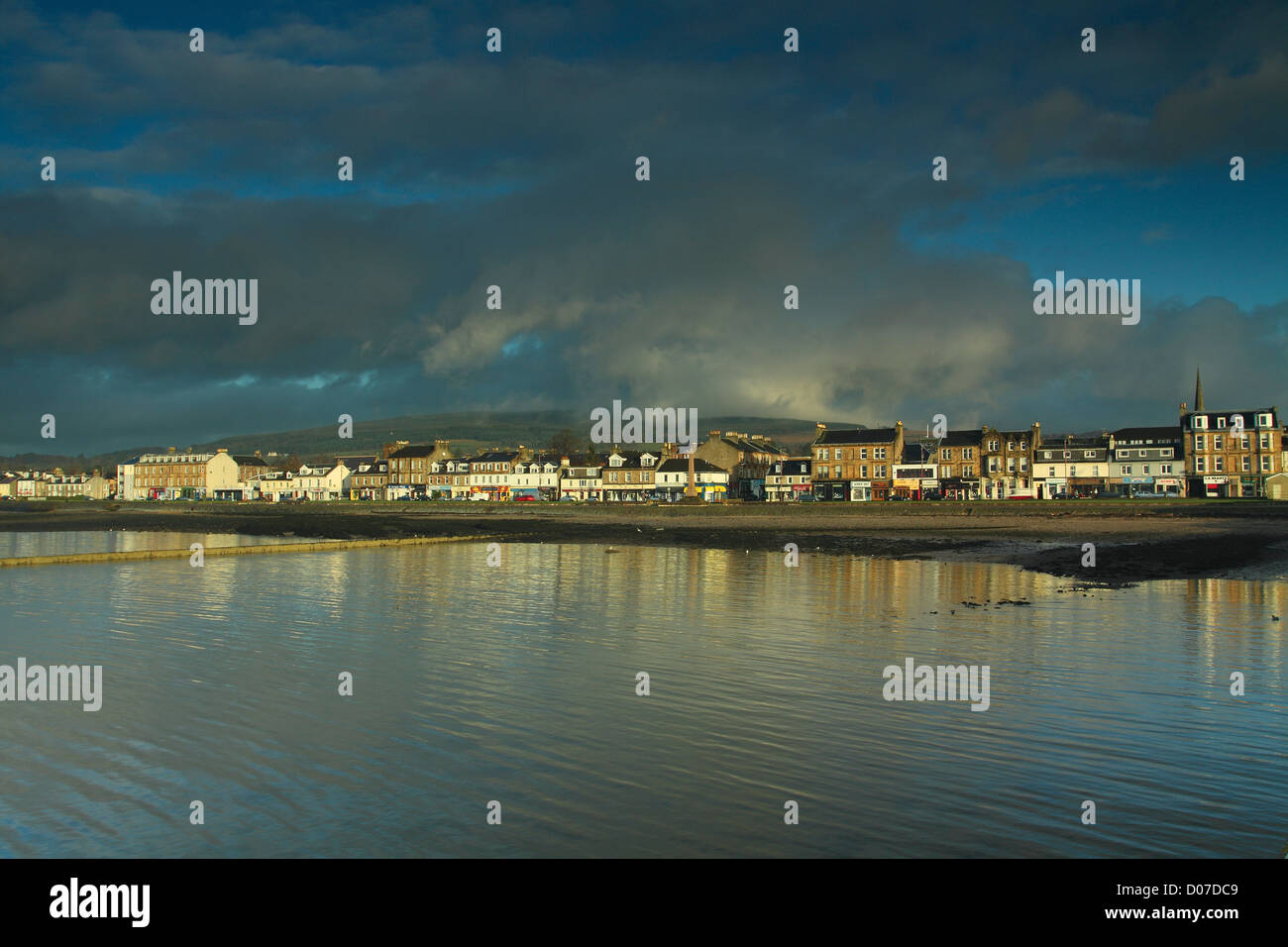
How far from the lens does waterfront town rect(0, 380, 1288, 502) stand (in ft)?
302

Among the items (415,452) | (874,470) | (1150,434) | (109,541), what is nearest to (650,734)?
(109,541)

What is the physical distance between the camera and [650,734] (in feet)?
43.3

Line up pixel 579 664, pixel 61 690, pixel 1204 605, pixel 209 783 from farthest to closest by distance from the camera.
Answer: pixel 1204 605, pixel 579 664, pixel 61 690, pixel 209 783

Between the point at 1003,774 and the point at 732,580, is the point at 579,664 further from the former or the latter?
the point at 732,580

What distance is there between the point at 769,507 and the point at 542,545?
1613 inches

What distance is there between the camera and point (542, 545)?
5569cm

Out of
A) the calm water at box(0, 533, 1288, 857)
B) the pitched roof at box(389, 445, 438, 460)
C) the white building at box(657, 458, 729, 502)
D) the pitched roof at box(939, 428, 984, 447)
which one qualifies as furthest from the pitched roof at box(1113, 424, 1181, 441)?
the pitched roof at box(389, 445, 438, 460)

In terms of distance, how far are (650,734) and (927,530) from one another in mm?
53107

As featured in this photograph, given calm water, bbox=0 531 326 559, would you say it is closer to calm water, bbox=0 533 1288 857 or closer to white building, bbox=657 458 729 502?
calm water, bbox=0 533 1288 857

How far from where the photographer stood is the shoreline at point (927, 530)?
39.3 metres

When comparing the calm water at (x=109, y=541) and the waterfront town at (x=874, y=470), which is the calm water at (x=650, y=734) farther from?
the waterfront town at (x=874, y=470)
